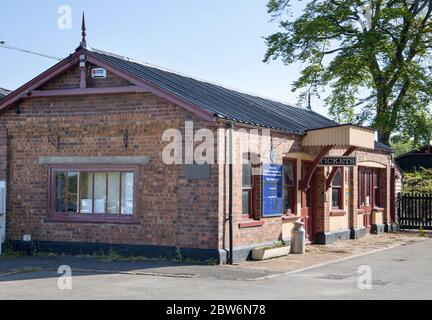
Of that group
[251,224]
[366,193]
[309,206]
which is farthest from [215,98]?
[366,193]

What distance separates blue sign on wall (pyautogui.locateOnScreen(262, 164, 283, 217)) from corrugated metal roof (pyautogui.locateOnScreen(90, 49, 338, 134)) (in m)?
1.06

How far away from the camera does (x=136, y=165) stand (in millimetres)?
15602

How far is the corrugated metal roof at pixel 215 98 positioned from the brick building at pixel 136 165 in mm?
76

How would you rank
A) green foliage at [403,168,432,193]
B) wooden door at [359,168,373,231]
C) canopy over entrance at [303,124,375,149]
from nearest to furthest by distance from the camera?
canopy over entrance at [303,124,375,149] → wooden door at [359,168,373,231] → green foliage at [403,168,432,193]

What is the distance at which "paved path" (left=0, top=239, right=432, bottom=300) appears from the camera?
10555 mm

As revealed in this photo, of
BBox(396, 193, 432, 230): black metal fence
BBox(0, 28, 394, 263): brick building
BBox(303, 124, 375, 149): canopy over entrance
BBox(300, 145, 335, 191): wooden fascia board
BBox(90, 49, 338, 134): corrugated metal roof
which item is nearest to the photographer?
BBox(0, 28, 394, 263): brick building

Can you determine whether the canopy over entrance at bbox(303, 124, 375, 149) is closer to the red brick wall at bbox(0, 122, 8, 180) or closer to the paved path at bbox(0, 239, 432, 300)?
the paved path at bbox(0, 239, 432, 300)

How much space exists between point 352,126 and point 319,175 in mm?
2791

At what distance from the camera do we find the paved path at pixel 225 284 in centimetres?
1055

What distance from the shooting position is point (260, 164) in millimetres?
16219

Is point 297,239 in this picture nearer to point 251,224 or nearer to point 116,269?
point 251,224

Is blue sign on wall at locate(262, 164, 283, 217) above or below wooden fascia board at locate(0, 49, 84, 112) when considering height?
below

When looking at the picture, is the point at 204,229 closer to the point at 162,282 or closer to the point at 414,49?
the point at 162,282

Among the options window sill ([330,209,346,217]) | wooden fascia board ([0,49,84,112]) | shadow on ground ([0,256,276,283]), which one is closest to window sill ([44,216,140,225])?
shadow on ground ([0,256,276,283])
